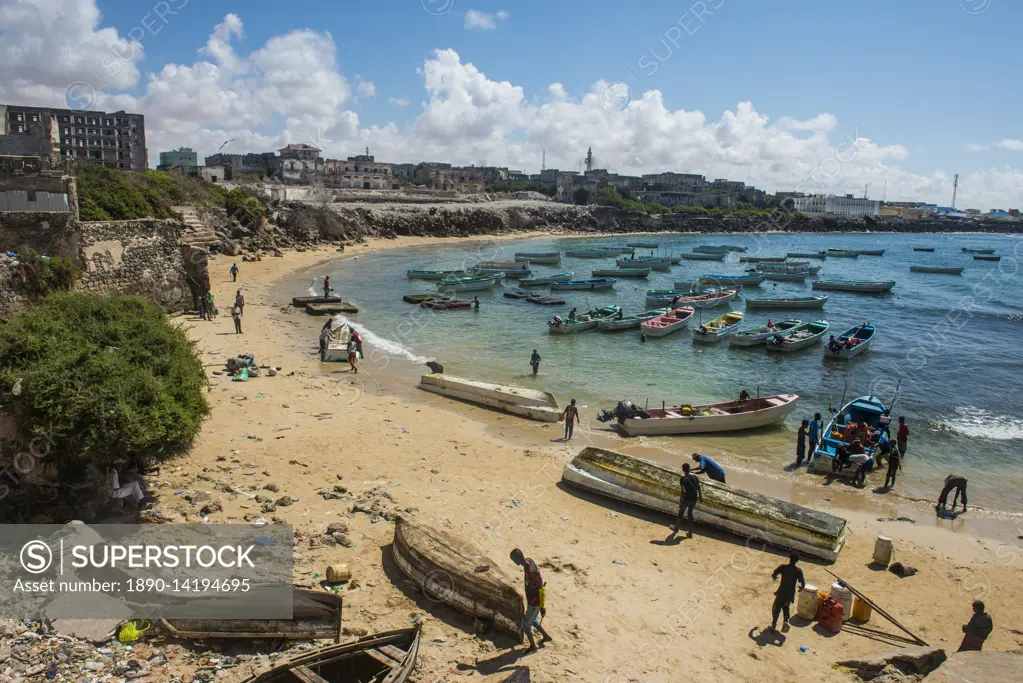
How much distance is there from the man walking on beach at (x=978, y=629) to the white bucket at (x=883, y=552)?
241cm

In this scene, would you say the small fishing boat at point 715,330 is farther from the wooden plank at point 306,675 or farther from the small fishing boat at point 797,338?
the wooden plank at point 306,675

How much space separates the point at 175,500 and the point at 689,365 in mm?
22062

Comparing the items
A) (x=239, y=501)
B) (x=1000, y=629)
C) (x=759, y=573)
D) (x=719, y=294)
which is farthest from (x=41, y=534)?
(x=719, y=294)


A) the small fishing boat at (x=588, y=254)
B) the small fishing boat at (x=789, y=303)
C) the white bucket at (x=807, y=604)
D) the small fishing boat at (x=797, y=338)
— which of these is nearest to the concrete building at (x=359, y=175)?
A: the small fishing boat at (x=588, y=254)

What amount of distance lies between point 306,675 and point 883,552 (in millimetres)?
10004

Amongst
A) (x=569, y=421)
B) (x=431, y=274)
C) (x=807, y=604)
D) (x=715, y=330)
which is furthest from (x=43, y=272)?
(x=431, y=274)

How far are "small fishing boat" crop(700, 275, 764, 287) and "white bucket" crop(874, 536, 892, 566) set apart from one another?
46.5 meters

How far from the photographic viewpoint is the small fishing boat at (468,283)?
46.2 meters

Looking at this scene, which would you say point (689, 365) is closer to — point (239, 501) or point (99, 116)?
point (239, 501)

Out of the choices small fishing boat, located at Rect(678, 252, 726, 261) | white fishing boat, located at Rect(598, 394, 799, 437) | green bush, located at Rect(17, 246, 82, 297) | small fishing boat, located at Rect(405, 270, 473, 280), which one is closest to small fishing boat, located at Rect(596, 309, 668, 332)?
white fishing boat, located at Rect(598, 394, 799, 437)

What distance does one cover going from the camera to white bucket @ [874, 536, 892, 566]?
1152 cm

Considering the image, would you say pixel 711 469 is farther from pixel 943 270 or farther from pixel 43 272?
pixel 943 270

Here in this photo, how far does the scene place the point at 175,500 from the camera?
35.1ft

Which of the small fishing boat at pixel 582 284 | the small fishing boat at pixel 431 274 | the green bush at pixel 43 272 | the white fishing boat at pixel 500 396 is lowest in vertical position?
the white fishing boat at pixel 500 396
